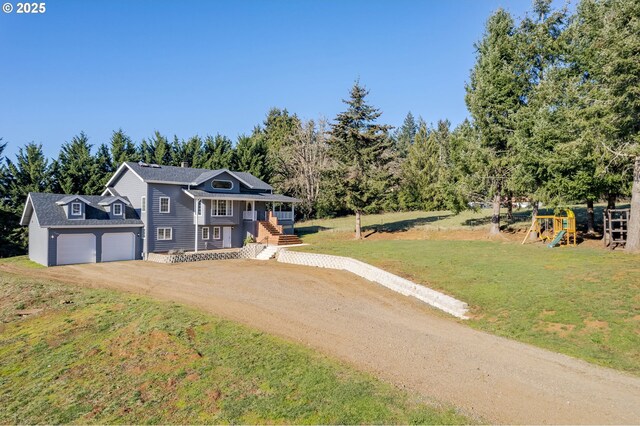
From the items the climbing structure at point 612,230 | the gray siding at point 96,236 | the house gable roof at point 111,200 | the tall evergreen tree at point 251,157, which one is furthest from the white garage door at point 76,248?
the climbing structure at point 612,230

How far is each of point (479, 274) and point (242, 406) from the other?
12.8 meters

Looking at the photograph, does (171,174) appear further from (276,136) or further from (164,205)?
(276,136)

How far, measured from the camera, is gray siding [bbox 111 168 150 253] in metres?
30.1

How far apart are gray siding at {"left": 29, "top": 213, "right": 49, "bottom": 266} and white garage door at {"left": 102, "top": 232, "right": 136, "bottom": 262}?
3.41 m

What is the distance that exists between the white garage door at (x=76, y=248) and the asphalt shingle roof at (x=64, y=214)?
37.7 inches

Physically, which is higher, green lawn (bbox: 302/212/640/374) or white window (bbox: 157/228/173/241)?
white window (bbox: 157/228/173/241)

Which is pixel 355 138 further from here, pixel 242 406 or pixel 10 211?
pixel 10 211

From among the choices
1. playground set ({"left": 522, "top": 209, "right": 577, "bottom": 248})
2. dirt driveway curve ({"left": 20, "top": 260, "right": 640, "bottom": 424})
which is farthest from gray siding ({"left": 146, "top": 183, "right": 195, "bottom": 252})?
playground set ({"left": 522, "top": 209, "right": 577, "bottom": 248})

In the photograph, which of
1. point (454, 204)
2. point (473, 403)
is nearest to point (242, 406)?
point (473, 403)

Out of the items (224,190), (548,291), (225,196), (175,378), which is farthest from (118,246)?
(548,291)

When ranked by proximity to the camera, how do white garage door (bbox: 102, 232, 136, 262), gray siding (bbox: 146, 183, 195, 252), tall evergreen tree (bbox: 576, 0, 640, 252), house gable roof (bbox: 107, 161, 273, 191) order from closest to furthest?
tall evergreen tree (bbox: 576, 0, 640, 252), white garage door (bbox: 102, 232, 136, 262), gray siding (bbox: 146, 183, 195, 252), house gable roof (bbox: 107, 161, 273, 191)

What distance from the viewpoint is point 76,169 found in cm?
3953

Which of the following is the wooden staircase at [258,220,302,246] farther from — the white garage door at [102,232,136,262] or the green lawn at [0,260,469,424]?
the green lawn at [0,260,469,424]

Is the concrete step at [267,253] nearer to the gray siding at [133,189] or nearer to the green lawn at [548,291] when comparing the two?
the gray siding at [133,189]
